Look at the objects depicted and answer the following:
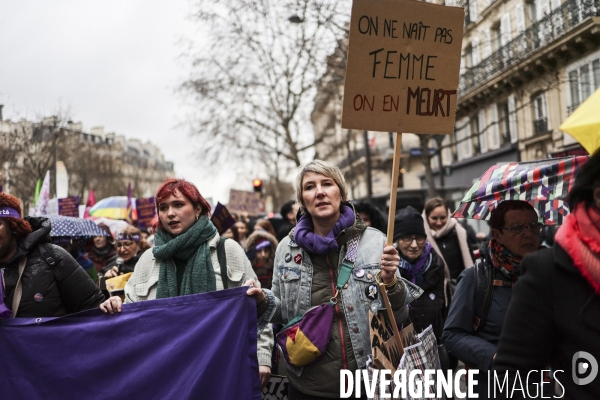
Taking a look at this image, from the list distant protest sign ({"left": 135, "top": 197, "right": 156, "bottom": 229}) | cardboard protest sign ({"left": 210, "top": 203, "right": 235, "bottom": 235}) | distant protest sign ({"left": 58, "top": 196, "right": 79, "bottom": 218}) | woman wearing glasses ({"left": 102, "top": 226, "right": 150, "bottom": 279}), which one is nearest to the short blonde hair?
woman wearing glasses ({"left": 102, "top": 226, "right": 150, "bottom": 279})

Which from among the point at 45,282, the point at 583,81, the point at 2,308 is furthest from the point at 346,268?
the point at 583,81

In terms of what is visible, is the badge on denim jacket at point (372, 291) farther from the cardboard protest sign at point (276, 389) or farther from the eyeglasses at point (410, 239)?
the eyeglasses at point (410, 239)

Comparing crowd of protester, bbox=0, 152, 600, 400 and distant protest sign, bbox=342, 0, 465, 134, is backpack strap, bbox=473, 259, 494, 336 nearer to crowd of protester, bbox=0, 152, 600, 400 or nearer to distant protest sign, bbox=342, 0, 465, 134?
crowd of protester, bbox=0, 152, 600, 400

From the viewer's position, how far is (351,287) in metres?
3.29

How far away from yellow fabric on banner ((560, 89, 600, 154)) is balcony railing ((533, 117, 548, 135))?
2335 cm

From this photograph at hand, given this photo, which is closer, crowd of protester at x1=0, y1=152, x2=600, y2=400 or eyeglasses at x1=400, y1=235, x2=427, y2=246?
crowd of protester at x1=0, y1=152, x2=600, y2=400

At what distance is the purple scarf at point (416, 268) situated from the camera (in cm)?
506

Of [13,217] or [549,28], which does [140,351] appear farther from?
[549,28]

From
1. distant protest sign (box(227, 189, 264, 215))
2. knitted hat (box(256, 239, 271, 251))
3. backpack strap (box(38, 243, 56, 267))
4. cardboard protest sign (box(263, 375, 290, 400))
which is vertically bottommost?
cardboard protest sign (box(263, 375, 290, 400))

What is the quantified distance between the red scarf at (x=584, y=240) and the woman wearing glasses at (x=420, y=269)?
3.03m

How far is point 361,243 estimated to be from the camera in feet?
11.2

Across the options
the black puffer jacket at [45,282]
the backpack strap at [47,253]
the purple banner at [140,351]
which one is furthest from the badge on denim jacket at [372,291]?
the backpack strap at [47,253]

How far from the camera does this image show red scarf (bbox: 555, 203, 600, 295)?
1913 millimetres

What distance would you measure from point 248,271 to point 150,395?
2.72 feet
